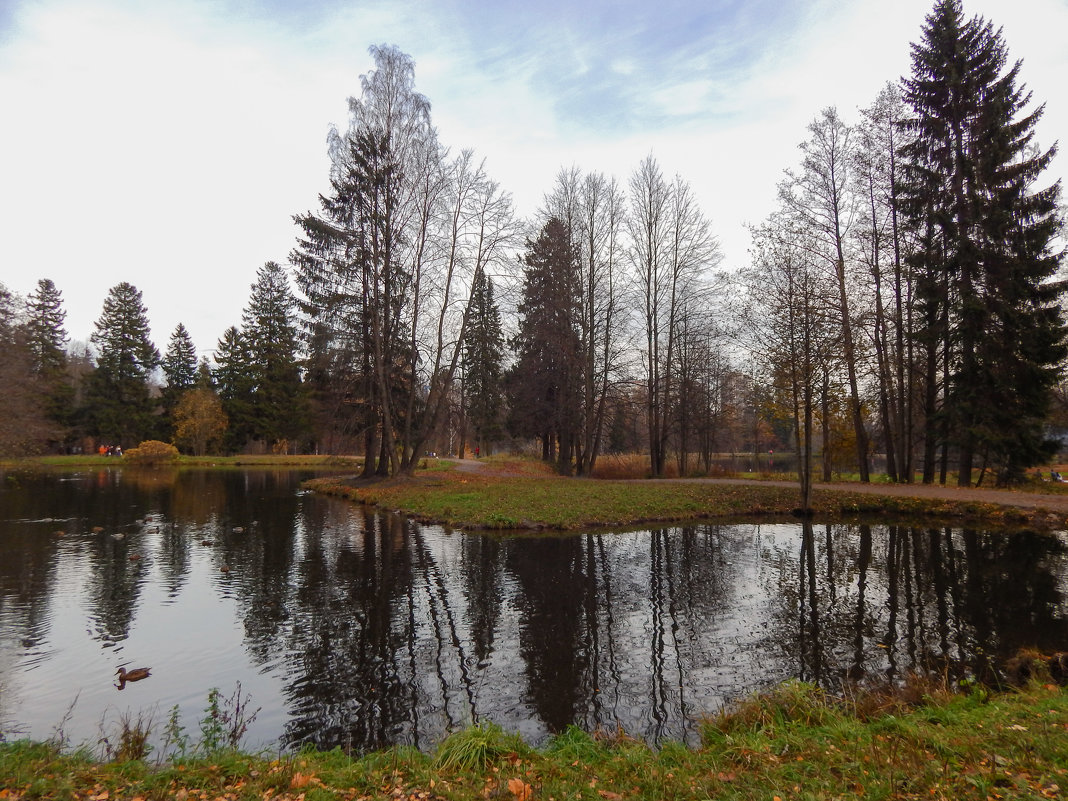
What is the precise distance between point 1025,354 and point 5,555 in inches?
1157

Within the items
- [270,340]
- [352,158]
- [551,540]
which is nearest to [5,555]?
[551,540]

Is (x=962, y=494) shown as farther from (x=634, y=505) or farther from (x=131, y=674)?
(x=131, y=674)

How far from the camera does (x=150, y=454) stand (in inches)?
1786

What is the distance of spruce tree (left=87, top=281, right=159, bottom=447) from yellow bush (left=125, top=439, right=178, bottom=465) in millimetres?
9121

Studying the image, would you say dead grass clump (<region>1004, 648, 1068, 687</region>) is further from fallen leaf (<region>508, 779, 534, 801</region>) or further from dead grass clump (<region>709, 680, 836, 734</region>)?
fallen leaf (<region>508, 779, 534, 801</region>)

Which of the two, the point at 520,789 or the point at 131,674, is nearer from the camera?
the point at 520,789

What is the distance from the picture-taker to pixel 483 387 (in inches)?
1667

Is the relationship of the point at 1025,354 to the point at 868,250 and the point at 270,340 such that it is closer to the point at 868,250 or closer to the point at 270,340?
the point at 868,250

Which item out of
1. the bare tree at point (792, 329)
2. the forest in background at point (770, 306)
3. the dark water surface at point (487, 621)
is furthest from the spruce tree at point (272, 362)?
the bare tree at point (792, 329)

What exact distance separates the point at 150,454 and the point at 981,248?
54644 millimetres

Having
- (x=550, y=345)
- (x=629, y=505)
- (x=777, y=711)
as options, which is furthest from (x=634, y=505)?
(x=550, y=345)

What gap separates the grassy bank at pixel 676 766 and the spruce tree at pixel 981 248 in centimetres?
1755

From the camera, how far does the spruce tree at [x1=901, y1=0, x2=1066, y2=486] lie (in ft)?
60.0

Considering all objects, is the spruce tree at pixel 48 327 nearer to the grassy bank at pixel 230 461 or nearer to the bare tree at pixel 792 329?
the grassy bank at pixel 230 461
